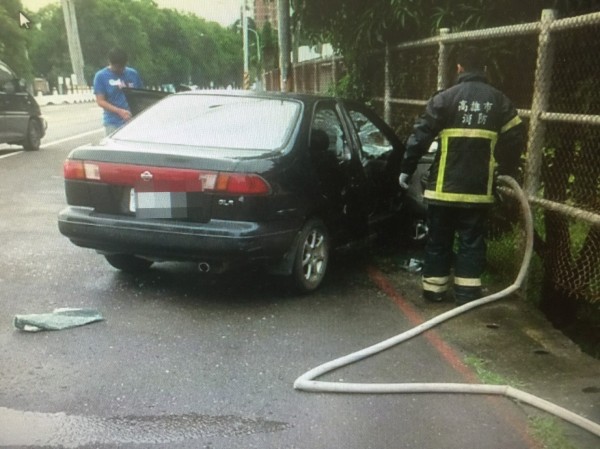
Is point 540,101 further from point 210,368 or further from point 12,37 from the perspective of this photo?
point 12,37

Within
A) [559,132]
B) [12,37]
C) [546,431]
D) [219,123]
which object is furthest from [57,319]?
[12,37]

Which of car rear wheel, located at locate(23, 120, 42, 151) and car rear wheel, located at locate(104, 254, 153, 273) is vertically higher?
car rear wheel, located at locate(104, 254, 153, 273)

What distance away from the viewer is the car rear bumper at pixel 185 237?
15.8 feet

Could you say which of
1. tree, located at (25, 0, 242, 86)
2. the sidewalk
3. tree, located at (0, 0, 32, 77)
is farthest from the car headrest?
tree, located at (25, 0, 242, 86)

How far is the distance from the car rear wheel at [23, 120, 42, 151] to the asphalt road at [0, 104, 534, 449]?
979 centimetres

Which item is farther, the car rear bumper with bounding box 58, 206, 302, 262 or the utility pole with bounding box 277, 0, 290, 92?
the utility pole with bounding box 277, 0, 290, 92

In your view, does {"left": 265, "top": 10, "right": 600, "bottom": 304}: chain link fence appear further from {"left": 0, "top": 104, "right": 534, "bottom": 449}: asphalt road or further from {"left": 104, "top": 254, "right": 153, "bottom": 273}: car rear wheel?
{"left": 104, "top": 254, "right": 153, "bottom": 273}: car rear wheel

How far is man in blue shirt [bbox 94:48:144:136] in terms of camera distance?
8.70 metres

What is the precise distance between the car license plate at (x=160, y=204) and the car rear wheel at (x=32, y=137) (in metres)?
11.5

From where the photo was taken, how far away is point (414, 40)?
8.30m

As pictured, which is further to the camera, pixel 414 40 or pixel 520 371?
pixel 414 40

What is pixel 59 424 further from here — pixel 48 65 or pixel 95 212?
pixel 48 65

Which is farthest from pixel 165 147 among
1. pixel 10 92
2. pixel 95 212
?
pixel 10 92

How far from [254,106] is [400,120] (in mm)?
3655
